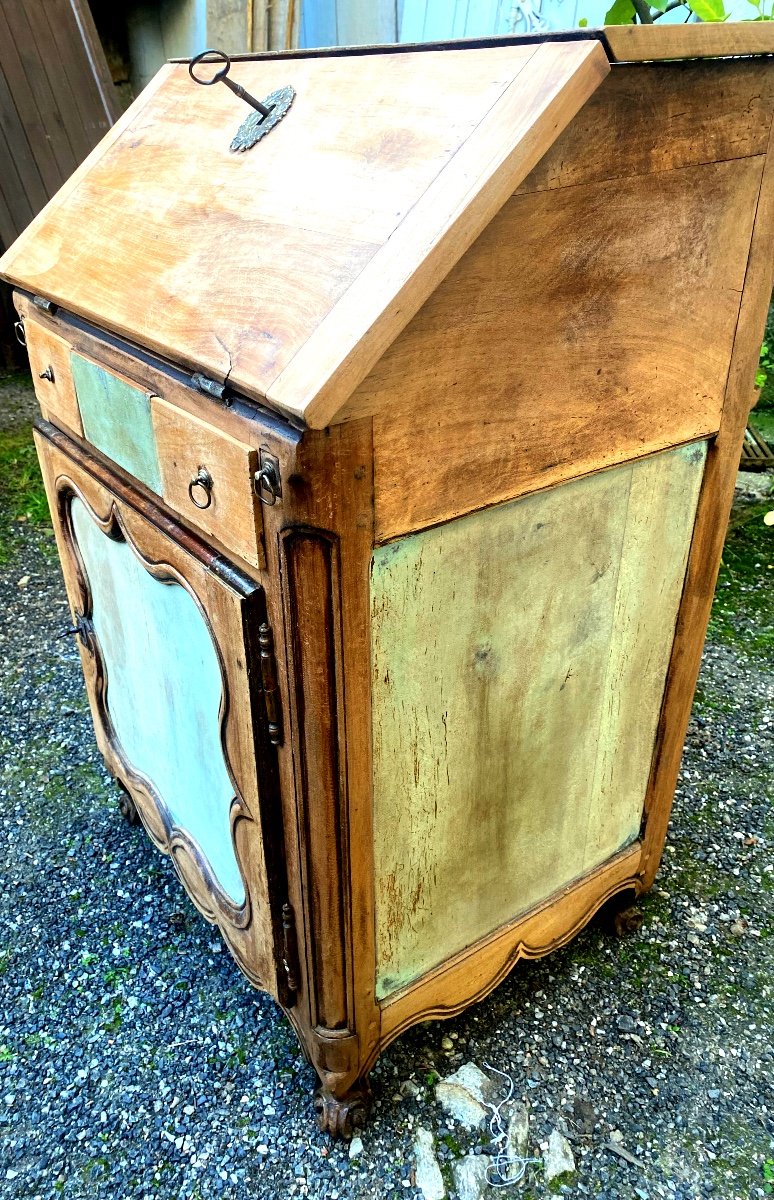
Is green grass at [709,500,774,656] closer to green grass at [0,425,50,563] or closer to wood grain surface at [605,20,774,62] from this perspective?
wood grain surface at [605,20,774,62]

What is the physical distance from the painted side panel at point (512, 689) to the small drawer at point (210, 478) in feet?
0.56

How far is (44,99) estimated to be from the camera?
14.9ft

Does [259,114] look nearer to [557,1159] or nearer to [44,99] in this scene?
[557,1159]

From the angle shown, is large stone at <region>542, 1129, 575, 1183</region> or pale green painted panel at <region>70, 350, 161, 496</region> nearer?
pale green painted panel at <region>70, 350, 161, 496</region>

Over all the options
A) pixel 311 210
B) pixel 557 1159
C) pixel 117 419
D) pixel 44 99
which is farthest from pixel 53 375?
pixel 44 99

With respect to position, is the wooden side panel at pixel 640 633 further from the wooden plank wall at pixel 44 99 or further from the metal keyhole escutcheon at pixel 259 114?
the wooden plank wall at pixel 44 99

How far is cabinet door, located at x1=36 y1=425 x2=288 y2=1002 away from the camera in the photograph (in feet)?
4.21

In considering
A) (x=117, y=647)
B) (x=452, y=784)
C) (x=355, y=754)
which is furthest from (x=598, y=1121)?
(x=117, y=647)

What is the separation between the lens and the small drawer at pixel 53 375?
1.57 meters

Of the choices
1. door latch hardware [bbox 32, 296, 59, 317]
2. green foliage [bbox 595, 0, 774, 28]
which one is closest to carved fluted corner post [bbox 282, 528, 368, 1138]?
door latch hardware [bbox 32, 296, 59, 317]

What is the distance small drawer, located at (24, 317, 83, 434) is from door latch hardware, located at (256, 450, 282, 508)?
659mm

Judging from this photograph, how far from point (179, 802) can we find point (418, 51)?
1312 mm

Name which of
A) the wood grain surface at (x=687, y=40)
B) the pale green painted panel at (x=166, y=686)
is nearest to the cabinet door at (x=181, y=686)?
the pale green painted panel at (x=166, y=686)

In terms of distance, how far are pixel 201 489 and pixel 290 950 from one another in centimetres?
75
